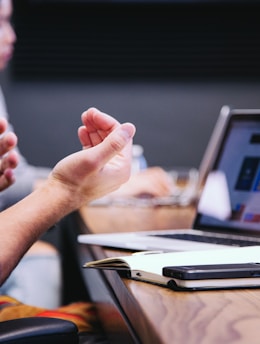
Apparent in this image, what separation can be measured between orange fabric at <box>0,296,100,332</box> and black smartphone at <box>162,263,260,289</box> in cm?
51

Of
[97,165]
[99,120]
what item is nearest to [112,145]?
[97,165]

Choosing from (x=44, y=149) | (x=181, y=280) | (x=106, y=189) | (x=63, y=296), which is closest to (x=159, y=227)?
(x=106, y=189)

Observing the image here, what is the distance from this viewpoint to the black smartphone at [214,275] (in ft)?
3.44

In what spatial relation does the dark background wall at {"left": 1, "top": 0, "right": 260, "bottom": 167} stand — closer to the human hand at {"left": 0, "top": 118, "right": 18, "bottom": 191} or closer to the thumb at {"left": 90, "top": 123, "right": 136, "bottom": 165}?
the human hand at {"left": 0, "top": 118, "right": 18, "bottom": 191}

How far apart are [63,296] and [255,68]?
230 cm

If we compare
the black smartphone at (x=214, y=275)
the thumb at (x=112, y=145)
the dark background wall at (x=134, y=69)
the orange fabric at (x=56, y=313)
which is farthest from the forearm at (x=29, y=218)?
the dark background wall at (x=134, y=69)

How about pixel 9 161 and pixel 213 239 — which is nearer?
pixel 213 239

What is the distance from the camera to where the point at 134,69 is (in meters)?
4.58

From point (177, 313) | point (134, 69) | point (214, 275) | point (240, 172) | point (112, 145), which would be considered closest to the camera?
point (177, 313)

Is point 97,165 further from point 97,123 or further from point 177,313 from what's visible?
point 177,313

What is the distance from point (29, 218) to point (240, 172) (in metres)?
0.69

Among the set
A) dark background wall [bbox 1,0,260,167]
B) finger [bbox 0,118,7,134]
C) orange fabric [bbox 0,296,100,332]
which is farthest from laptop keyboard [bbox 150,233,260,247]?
dark background wall [bbox 1,0,260,167]

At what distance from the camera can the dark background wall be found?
4492 mm

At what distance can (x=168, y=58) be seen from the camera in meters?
4.59
